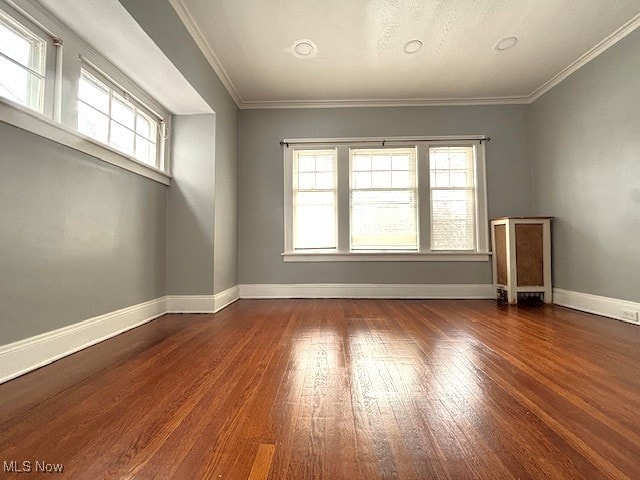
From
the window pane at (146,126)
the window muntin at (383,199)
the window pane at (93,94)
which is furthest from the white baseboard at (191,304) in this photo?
the window muntin at (383,199)

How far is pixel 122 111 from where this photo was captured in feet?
8.61

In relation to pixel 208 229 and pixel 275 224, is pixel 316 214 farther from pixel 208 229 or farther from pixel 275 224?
pixel 208 229

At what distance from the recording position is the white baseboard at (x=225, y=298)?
333 cm

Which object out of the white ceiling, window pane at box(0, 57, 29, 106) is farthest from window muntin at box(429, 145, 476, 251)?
window pane at box(0, 57, 29, 106)

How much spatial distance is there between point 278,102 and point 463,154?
258 cm

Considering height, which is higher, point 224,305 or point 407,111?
point 407,111

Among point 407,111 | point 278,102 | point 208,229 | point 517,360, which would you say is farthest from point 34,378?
point 407,111

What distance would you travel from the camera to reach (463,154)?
426 cm

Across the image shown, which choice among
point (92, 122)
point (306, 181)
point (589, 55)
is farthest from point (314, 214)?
point (589, 55)

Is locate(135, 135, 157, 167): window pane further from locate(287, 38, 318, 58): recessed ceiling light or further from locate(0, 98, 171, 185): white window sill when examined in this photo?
locate(287, 38, 318, 58): recessed ceiling light

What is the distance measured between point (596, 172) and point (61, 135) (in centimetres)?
452

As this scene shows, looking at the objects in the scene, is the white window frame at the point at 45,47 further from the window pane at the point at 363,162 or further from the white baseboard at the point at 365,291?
the window pane at the point at 363,162

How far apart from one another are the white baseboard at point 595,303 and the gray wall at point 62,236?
4.32m

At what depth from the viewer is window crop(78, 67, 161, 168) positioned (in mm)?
2203
